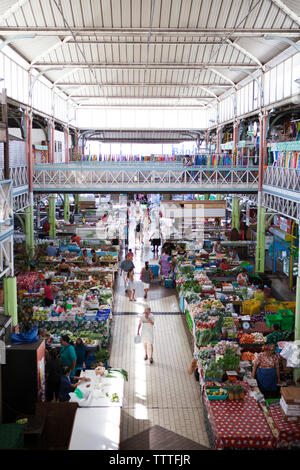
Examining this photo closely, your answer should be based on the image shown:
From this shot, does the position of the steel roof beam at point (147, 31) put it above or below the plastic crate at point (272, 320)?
above

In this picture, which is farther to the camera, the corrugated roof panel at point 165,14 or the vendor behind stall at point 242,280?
the corrugated roof panel at point 165,14

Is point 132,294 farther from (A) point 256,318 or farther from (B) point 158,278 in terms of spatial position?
(A) point 256,318

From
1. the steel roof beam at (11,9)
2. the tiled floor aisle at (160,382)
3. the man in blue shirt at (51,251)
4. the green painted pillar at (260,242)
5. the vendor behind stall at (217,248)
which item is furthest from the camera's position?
the vendor behind stall at (217,248)

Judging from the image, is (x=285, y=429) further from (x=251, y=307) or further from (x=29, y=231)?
(x=29, y=231)

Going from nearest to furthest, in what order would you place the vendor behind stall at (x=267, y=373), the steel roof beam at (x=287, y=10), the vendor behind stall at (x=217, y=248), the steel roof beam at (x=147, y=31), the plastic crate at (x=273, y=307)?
the vendor behind stall at (x=267, y=373) < the plastic crate at (x=273, y=307) < the steel roof beam at (x=287, y=10) < the steel roof beam at (x=147, y=31) < the vendor behind stall at (x=217, y=248)

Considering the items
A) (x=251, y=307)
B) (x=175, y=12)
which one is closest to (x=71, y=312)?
(x=251, y=307)

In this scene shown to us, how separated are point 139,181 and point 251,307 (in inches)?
392

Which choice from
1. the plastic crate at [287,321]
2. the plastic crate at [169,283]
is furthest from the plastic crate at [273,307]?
the plastic crate at [169,283]

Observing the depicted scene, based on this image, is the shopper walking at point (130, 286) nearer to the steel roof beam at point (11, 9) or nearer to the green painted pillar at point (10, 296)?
the green painted pillar at point (10, 296)

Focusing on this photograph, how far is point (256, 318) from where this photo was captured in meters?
12.3

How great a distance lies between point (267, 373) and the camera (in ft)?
30.7

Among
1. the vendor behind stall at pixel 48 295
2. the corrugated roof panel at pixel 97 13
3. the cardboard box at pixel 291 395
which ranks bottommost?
the cardboard box at pixel 291 395

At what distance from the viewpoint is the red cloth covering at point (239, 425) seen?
7121mm

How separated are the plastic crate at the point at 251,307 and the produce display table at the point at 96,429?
6548 millimetres
